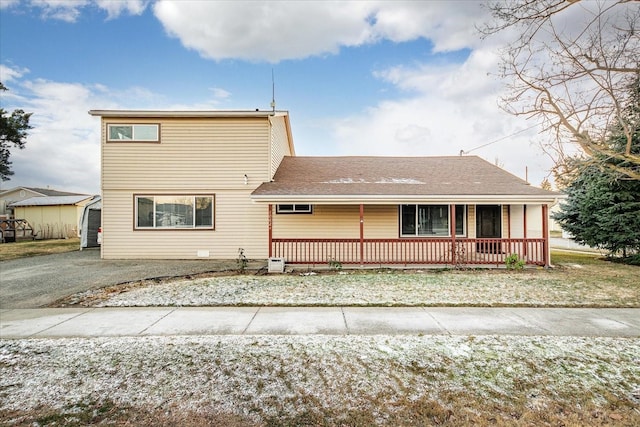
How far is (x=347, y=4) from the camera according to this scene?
10102 millimetres

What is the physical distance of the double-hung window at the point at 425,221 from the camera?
38.5 ft

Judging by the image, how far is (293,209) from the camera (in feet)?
38.8

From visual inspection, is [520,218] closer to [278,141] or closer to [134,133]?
[278,141]

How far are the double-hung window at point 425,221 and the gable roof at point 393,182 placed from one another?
1008mm

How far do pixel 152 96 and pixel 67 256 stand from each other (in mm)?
8005

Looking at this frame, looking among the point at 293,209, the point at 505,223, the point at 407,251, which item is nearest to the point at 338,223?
the point at 293,209

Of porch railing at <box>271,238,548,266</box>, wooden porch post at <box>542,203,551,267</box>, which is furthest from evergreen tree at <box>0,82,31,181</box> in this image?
wooden porch post at <box>542,203,551,267</box>

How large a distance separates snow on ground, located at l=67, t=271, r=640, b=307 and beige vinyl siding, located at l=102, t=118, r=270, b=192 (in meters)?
4.43

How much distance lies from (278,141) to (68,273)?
838cm

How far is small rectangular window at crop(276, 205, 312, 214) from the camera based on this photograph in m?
11.8

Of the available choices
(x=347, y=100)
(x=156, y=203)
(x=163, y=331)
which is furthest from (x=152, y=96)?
(x=163, y=331)

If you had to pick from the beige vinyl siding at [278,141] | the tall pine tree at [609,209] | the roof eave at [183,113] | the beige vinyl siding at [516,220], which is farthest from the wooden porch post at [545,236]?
the roof eave at [183,113]

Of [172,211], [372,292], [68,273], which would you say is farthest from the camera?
[172,211]

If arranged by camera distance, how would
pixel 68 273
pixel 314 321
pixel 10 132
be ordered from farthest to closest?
pixel 10 132 → pixel 68 273 → pixel 314 321
